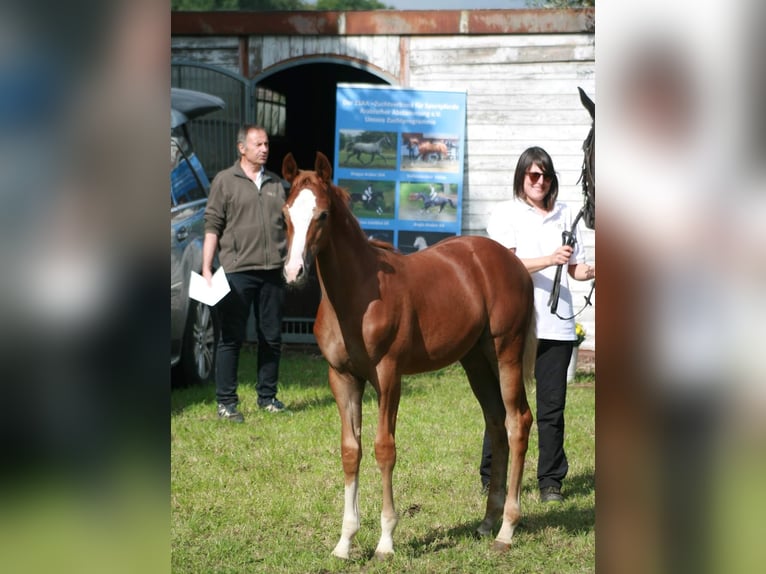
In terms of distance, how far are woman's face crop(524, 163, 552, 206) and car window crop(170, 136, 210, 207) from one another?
3.92 m

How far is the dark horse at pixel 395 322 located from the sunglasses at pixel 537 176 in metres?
0.68

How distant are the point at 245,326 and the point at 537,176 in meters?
3.28

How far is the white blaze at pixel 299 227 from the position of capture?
3986 millimetres

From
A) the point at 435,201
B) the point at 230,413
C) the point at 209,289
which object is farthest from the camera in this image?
the point at 435,201

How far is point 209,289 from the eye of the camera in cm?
746

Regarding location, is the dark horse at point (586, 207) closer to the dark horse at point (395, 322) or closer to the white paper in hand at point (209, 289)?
the dark horse at point (395, 322)

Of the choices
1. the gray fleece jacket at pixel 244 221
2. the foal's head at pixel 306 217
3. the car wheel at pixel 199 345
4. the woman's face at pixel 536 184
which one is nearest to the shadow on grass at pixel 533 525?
the foal's head at pixel 306 217

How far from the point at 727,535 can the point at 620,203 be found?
41 cm

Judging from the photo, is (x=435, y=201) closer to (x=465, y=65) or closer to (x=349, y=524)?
(x=465, y=65)

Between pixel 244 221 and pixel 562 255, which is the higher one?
pixel 244 221

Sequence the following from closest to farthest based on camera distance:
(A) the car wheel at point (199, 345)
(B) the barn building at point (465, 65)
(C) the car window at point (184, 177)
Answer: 1. (C) the car window at point (184, 177)
2. (A) the car wheel at point (199, 345)
3. (B) the barn building at point (465, 65)

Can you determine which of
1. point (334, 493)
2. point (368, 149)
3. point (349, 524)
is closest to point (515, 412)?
point (349, 524)

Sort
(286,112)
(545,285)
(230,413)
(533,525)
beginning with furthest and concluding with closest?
(286,112) → (230,413) → (545,285) → (533,525)

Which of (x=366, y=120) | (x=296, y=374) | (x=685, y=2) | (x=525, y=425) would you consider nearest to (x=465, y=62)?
(x=366, y=120)
